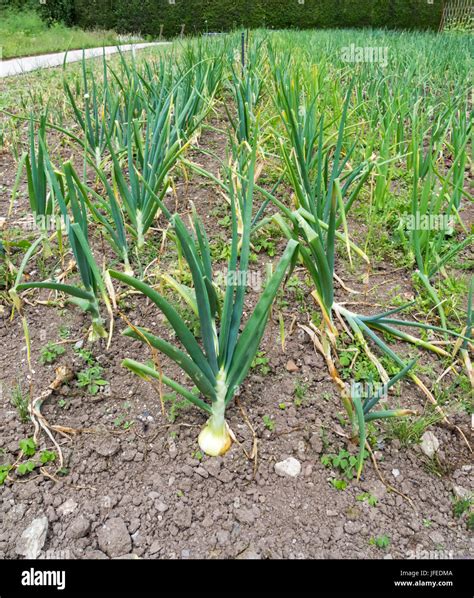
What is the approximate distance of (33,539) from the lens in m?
1.05

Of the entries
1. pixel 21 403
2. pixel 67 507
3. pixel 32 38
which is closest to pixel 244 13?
pixel 32 38

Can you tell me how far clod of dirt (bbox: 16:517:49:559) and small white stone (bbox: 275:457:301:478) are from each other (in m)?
0.57

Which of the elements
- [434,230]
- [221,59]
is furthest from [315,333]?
[221,59]

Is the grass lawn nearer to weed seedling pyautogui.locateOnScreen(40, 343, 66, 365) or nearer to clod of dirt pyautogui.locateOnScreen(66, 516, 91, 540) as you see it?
weed seedling pyautogui.locateOnScreen(40, 343, 66, 365)

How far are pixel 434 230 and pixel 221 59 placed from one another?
6.42 ft

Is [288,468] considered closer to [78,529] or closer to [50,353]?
[78,529]

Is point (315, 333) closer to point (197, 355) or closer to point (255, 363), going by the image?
point (255, 363)

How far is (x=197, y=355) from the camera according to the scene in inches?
43.6

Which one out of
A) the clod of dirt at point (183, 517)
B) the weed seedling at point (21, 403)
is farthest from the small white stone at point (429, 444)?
the weed seedling at point (21, 403)

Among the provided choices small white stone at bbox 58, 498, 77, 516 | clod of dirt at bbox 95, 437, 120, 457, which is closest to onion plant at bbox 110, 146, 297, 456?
clod of dirt at bbox 95, 437, 120, 457

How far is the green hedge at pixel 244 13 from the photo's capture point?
514 inches

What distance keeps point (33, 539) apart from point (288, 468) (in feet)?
2.03

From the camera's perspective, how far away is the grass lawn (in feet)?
23.6
